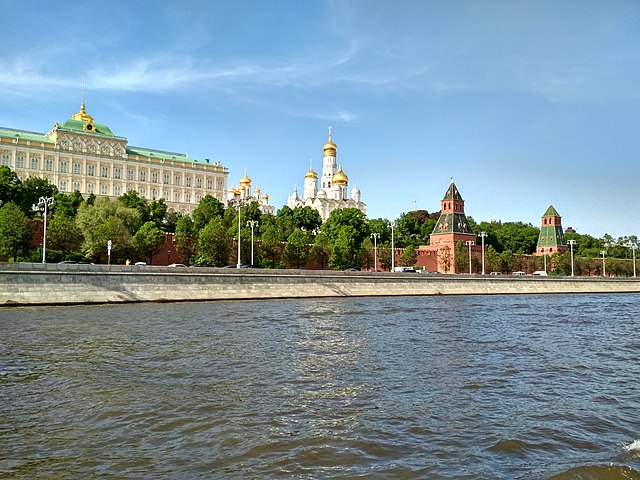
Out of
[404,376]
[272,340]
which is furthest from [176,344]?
[404,376]

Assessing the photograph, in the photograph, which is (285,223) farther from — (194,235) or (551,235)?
(551,235)

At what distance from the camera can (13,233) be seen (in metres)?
46.1

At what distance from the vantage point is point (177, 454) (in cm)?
732

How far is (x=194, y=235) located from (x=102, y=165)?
4241 centimetres

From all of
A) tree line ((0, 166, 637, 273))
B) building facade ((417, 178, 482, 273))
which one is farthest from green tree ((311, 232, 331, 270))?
building facade ((417, 178, 482, 273))

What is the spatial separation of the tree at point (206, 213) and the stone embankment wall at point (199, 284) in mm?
30860

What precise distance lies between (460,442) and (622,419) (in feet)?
10.5

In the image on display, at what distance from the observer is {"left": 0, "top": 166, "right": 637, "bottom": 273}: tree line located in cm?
5041

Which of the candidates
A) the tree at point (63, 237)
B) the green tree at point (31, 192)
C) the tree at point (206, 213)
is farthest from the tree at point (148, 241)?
the tree at point (206, 213)

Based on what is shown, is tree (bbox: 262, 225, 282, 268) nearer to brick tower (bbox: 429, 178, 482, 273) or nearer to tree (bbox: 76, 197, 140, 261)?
tree (bbox: 76, 197, 140, 261)

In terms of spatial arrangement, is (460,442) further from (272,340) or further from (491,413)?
(272,340)

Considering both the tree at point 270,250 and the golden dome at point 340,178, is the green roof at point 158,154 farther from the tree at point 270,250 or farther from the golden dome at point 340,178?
the tree at point 270,250

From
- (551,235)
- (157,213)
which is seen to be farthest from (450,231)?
(157,213)

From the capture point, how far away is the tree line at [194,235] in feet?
165
